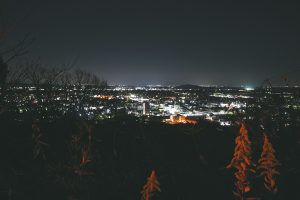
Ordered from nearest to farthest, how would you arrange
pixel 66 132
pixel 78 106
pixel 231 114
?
pixel 231 114 → pixel 66 132 → pixel 78 106

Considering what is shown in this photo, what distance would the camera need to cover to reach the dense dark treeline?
7012 mm

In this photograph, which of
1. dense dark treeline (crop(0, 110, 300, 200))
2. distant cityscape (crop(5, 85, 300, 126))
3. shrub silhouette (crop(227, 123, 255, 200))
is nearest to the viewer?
shrub silhouette (crop(227, 123, 255, 200))

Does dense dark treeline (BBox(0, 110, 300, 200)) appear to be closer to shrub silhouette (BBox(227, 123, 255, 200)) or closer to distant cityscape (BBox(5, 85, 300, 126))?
distant cityscape (BBox(5, 85, 300, 126))

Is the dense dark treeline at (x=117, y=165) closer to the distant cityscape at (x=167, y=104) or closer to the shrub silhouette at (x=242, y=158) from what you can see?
the distant cityscape at (x=167, y=104)

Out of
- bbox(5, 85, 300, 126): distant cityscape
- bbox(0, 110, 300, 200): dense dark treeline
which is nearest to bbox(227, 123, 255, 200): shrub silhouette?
bbox(0, 110, 300, 200): dense dark treeline

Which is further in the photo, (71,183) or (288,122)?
(288,122)

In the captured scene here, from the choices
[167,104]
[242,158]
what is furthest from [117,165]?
[167,104]

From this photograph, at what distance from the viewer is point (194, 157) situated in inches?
474

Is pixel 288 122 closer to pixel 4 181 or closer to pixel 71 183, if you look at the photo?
pixel 71 183

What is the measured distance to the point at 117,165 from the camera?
9797mm

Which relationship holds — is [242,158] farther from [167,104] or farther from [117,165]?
[167,104]

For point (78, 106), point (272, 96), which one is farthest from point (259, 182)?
point (78, 106)

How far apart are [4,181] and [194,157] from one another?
703cm

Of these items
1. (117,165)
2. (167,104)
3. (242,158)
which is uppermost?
(242,158)
